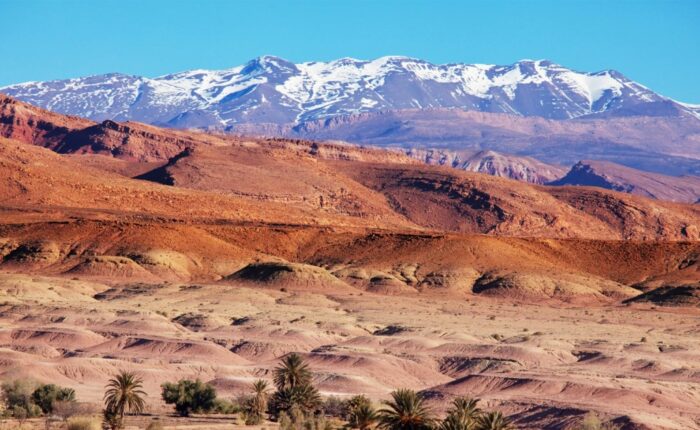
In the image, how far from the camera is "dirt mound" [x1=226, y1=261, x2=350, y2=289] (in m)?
110

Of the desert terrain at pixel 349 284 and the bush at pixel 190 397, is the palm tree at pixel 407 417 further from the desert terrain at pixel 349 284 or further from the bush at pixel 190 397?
the bush at pixel 190 397

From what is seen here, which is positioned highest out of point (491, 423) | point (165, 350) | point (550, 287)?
point (550, 287)

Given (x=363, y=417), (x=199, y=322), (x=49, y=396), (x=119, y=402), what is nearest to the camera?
(x=363, y=417)

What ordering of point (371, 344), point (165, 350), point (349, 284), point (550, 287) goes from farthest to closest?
1. point (349, 284)
2. point (550, 287)
3. point (371, 344)
4. point (165, 350)

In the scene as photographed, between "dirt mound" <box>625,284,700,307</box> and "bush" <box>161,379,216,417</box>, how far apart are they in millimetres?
52611

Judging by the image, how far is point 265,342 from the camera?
78.9 meters

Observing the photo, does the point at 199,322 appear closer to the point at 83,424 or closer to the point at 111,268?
the point at 111,268

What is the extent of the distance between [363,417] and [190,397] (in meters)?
14.1

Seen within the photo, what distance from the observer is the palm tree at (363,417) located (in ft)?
152

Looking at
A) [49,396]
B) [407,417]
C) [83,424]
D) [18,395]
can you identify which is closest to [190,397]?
[49,396]

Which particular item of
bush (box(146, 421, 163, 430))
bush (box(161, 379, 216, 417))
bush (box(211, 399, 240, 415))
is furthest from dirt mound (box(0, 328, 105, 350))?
bush (box(146, 421, 163, 430))

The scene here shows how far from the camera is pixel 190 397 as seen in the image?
58.8m

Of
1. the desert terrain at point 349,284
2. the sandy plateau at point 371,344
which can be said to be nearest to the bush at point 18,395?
the sandy plateau at point 371,344

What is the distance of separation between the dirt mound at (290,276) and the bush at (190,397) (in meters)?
49.3
